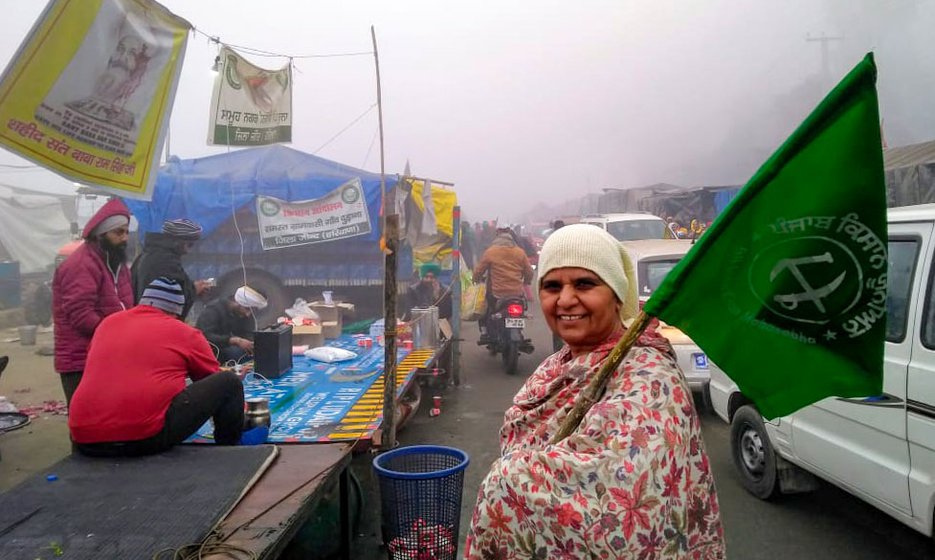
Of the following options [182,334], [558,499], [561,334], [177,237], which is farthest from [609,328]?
[177,237]

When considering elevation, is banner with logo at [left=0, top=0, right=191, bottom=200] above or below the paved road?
above

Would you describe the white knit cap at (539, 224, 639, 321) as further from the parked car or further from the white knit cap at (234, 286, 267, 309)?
the white knit cap at (234, 286, 267, 309)

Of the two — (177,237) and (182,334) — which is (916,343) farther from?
(177,237)

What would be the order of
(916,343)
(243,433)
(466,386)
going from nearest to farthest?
1. (916,343)
2. (243,433)
3. (466,386)

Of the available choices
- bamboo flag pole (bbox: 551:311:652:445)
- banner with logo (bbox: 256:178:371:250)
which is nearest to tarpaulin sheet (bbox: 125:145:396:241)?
banner with logo (bbox: 256:178:371:250)

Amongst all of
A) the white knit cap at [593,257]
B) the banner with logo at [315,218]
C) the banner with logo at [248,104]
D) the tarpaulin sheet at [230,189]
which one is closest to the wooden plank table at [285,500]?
the white knit cap at [593,257]

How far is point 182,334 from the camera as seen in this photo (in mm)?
3506

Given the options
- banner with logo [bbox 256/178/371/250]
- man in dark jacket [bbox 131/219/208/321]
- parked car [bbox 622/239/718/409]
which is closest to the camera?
man in dark jacket [bbox 131/219/208/321]

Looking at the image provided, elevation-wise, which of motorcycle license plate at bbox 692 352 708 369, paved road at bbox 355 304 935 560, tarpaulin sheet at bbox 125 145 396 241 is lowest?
paved road at bbox 355 304 935 560

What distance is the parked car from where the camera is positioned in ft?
19.0

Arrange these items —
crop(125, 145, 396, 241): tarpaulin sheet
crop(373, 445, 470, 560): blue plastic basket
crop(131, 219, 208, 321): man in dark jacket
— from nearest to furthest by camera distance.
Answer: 1. crop(373, 445, 470, 560): blue plastic basket
2. crop(131, 219, 208, 321): man in dark jacket
3. crop(125, 145, 396, 241): tarpaulin sheet

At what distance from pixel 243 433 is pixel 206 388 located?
52 centimetres

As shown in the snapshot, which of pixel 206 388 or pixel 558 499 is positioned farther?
pixel 206 388

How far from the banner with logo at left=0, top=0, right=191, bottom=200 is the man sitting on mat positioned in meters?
0.72
